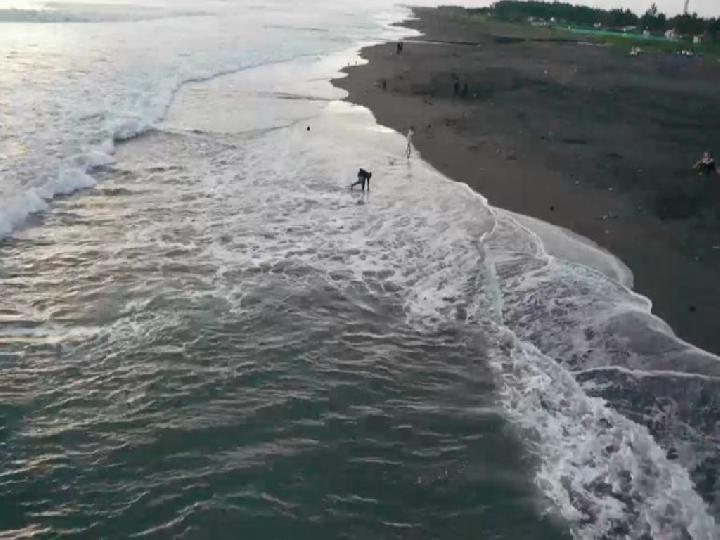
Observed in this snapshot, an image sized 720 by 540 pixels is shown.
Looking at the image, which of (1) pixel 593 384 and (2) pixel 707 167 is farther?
(2) pixel 707 167

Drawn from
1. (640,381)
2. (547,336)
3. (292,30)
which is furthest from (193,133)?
(292,30)

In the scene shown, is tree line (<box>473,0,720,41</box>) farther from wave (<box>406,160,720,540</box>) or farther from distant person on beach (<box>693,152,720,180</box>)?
wave (<box>406,160,720,540</box>)

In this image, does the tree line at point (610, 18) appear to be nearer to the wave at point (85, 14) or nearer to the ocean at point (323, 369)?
the wave at point (85, 14)

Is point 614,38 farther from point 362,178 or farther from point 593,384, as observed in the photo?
point 593,384

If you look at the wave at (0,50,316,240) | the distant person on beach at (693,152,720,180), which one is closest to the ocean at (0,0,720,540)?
the wave at (0,50,316,240)

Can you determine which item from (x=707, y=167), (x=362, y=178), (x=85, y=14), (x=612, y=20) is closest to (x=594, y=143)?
(x=707, y=167)

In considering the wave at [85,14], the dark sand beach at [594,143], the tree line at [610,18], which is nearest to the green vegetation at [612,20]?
the tree line at [610,18]

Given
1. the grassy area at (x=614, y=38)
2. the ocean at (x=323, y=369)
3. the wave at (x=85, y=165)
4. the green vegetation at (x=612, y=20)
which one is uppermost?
the green vegetation at (x=612, y=20)
